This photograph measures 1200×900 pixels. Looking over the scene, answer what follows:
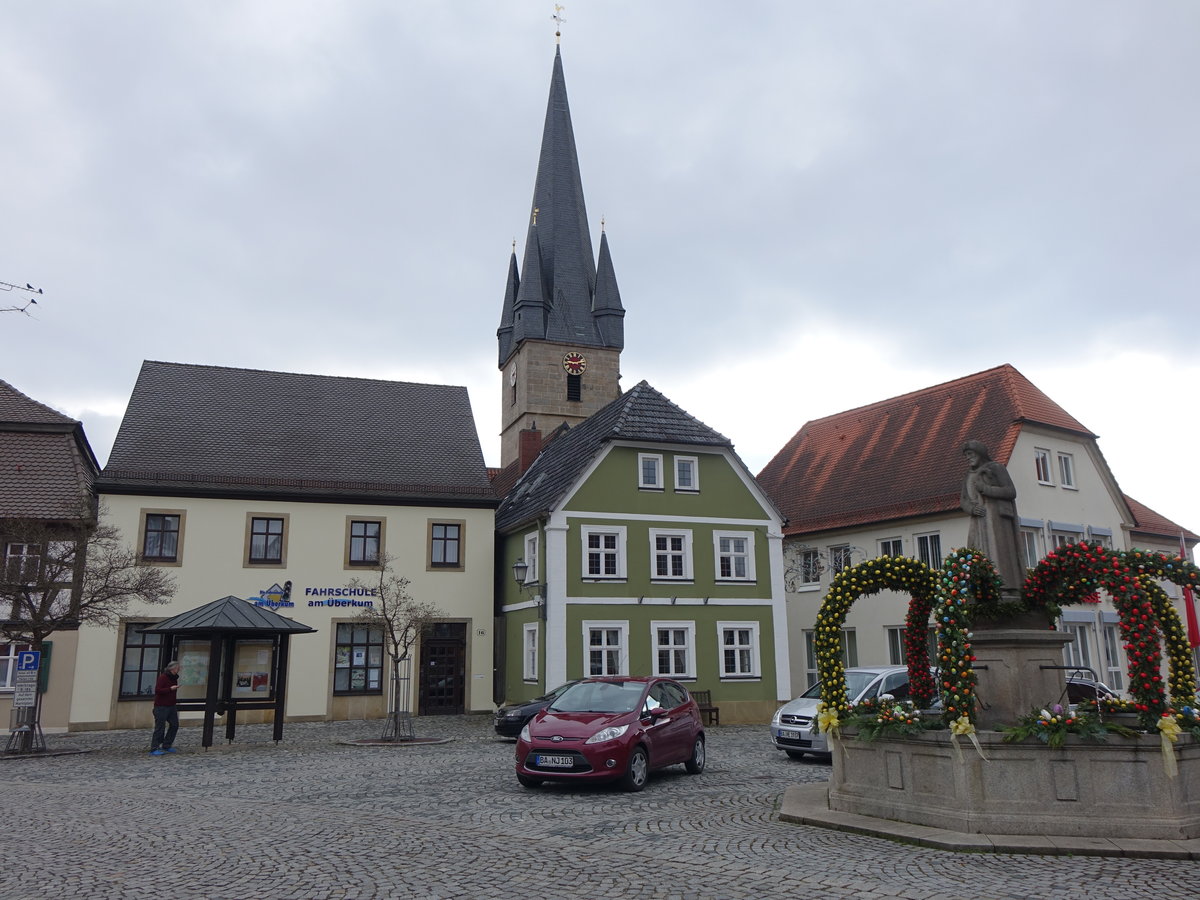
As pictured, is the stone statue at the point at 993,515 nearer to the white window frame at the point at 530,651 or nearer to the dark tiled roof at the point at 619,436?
the dark tiled roof at the point at 619,436

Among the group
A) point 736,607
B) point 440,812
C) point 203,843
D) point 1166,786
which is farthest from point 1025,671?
point 736,607

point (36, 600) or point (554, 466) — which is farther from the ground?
point (554, 466)

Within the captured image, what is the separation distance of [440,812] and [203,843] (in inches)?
110

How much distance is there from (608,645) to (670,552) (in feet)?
10.6

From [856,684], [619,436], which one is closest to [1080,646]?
[856,684]

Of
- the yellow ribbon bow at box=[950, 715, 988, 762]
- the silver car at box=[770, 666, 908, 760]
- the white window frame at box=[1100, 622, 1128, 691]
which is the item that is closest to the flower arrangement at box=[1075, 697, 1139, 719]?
the yellow ribbon bow at box=[950, 715, 988, 762]

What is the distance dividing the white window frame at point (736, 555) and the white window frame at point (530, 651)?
542cm

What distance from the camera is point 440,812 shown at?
11.5 metres

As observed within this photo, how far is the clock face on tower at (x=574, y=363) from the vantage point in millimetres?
58688

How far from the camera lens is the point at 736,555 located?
94.5ft

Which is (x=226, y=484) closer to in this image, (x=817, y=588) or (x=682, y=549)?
(x=682, y=549)

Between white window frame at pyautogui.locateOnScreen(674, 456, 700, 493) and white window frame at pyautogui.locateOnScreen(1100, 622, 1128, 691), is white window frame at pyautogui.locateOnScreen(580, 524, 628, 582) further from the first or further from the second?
white window frame at pyautogui.locateOnScreen(1100, 622, 1128, 691)

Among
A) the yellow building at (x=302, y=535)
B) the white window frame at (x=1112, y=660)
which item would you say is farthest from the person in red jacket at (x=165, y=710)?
the white window frame at (x=1112, y=660)

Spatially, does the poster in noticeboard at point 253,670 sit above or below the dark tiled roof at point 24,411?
below
